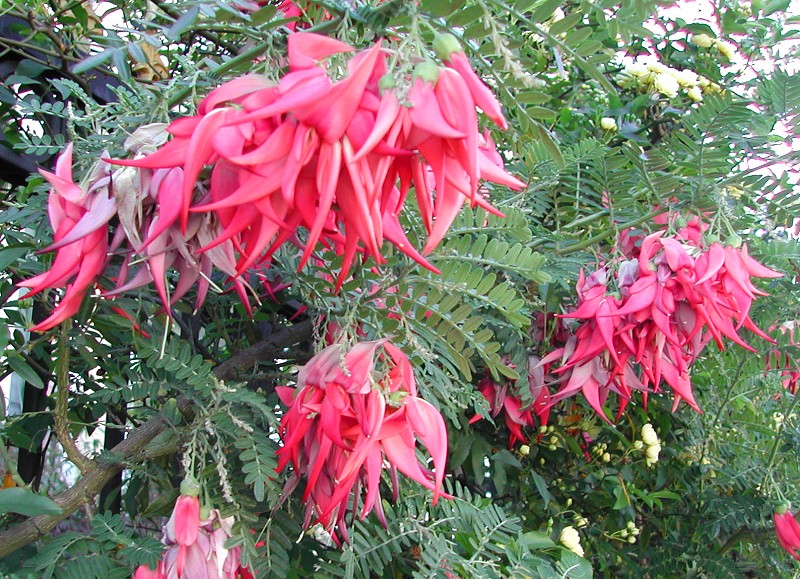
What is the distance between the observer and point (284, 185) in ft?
1.50

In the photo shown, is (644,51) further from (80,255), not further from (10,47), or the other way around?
(80,255)

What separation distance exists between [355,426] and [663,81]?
3.64 feet

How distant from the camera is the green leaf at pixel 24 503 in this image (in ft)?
2.47

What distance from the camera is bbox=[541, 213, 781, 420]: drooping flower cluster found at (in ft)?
3.28

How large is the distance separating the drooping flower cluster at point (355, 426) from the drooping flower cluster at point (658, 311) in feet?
1.38

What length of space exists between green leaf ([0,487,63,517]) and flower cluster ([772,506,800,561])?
1112 millimetres

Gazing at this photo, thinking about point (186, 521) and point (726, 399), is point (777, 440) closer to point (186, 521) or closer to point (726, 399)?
point (726, 399)

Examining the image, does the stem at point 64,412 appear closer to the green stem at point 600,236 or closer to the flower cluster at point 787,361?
the green stem at point 600,236

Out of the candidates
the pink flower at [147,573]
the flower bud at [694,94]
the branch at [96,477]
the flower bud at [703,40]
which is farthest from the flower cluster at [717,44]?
the pink flower at [147,573]

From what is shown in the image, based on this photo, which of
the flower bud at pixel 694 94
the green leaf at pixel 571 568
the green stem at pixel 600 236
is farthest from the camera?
the flower bud at pixel 694 94

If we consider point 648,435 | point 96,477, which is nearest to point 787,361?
point 648,435

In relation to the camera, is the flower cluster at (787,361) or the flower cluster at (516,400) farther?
the flower cluster at (787,361)

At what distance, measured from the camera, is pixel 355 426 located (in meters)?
0.68

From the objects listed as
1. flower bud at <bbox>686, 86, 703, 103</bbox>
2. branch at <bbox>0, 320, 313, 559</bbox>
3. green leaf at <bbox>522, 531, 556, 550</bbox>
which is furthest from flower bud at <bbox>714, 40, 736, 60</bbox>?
branch at <bbox>0, 320, 313, 559</bbox>
